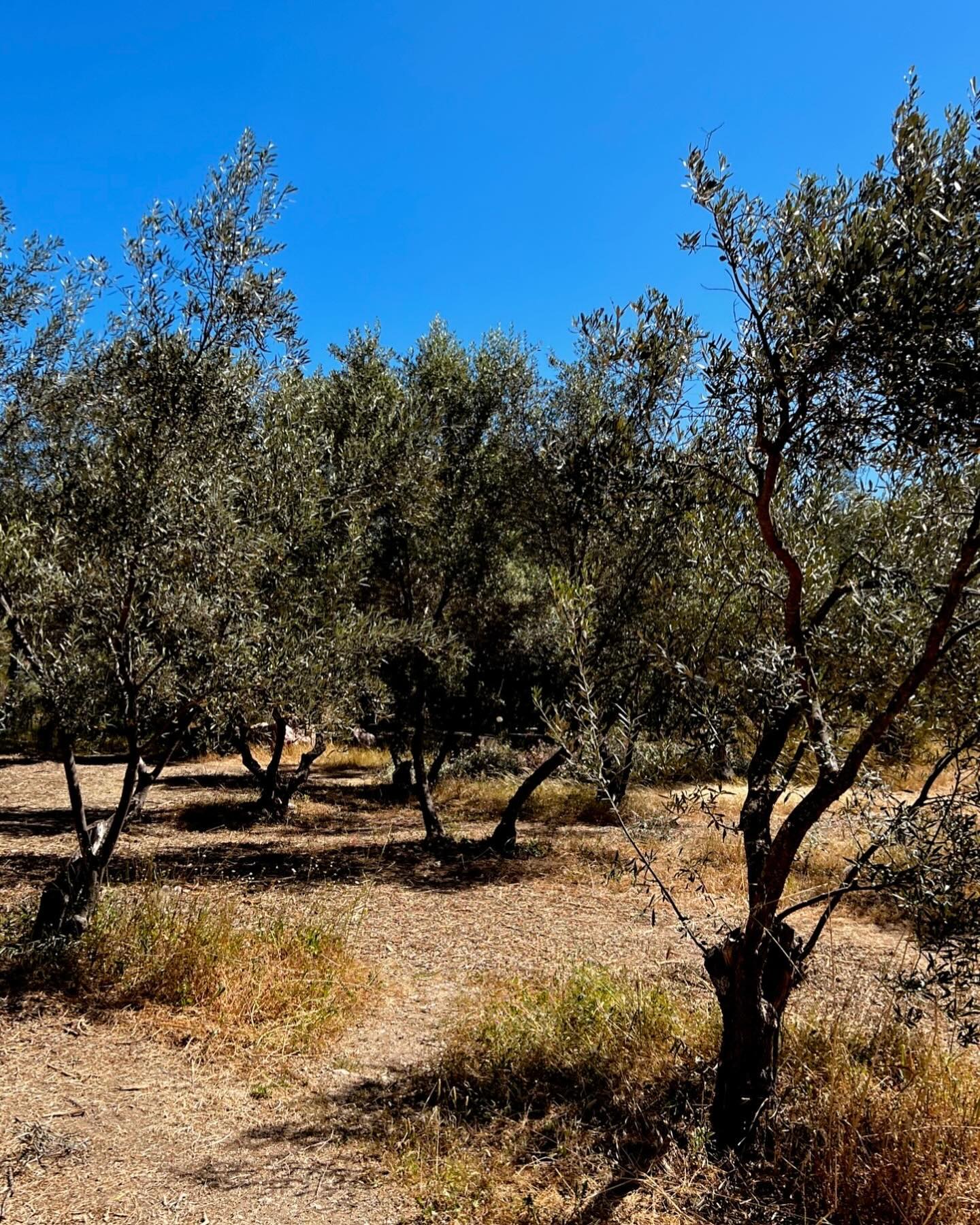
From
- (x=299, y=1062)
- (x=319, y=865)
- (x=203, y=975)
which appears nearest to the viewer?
(x=299, y=1062)

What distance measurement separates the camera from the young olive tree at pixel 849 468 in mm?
3457

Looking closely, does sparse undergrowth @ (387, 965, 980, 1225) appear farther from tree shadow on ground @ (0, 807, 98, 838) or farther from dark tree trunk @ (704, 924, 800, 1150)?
tree shadow on ground @ (0, 807, 98, 838)

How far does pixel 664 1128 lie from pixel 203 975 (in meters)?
3.67

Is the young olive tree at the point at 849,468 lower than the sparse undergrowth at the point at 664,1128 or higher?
higher

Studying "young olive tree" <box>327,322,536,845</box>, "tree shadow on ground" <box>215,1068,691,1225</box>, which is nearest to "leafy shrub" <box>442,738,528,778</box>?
"young olive tree" <box>327,322,536,845</box>

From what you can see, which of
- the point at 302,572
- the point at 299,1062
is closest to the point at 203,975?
the point at 299,1062

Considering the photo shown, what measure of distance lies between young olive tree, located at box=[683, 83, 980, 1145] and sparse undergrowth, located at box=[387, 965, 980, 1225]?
1.05ft

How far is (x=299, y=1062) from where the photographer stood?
18.9ft

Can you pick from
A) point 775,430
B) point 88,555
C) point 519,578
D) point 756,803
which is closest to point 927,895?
point 756,803

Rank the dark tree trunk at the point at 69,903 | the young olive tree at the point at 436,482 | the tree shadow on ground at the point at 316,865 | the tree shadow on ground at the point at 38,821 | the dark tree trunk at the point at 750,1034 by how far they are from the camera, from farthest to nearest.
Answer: the tree shadow on ground at the point at 38,821 → the young olive tree at the point at 436,482 → the tree shadow on ground at the point at 316,865 → the dark tree trunk at the point at 69,903 → the dark tree trunk at the point at 750,1034

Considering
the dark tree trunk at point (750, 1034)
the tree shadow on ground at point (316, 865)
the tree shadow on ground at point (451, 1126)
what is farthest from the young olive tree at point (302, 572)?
the dark tree trunk at point (750, 1034)

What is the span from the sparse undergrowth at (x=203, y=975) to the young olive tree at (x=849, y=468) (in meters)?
3.27

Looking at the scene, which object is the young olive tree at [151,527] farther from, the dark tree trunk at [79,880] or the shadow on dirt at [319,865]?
the shadow on dirt at [319,865]

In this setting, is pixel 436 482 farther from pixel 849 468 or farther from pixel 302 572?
pixel 849 468
